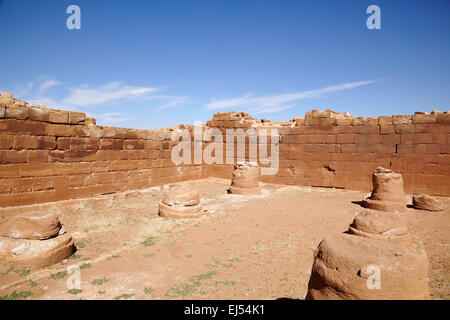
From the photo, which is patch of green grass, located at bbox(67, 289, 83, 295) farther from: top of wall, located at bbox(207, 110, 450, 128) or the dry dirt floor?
top of wall, located at bbox(207, 110, 450, 128)

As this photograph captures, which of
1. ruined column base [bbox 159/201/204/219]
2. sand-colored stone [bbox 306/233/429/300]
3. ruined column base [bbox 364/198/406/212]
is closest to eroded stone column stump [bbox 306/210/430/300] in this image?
sand-colored stone [bbox 306/233/429/300]

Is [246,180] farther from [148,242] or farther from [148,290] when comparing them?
[148,290]

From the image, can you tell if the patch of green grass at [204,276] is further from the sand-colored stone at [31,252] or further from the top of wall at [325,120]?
the top of wall at [325,120]

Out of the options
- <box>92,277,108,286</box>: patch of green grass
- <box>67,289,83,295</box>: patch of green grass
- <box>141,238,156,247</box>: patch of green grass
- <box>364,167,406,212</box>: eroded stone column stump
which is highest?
<box>364,167,406,212</box>: eroded stone column stump

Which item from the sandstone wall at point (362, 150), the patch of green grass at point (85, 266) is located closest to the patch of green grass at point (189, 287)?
the patch of green grass at point (85, 266)

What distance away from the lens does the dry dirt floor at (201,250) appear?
12.9ft

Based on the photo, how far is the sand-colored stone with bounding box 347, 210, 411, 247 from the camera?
13.6 feet

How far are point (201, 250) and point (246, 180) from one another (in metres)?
5.86

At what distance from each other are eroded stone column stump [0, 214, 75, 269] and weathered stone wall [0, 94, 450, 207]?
10.4 ft

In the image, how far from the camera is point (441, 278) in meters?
4.25

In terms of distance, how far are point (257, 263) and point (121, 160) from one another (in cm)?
707
